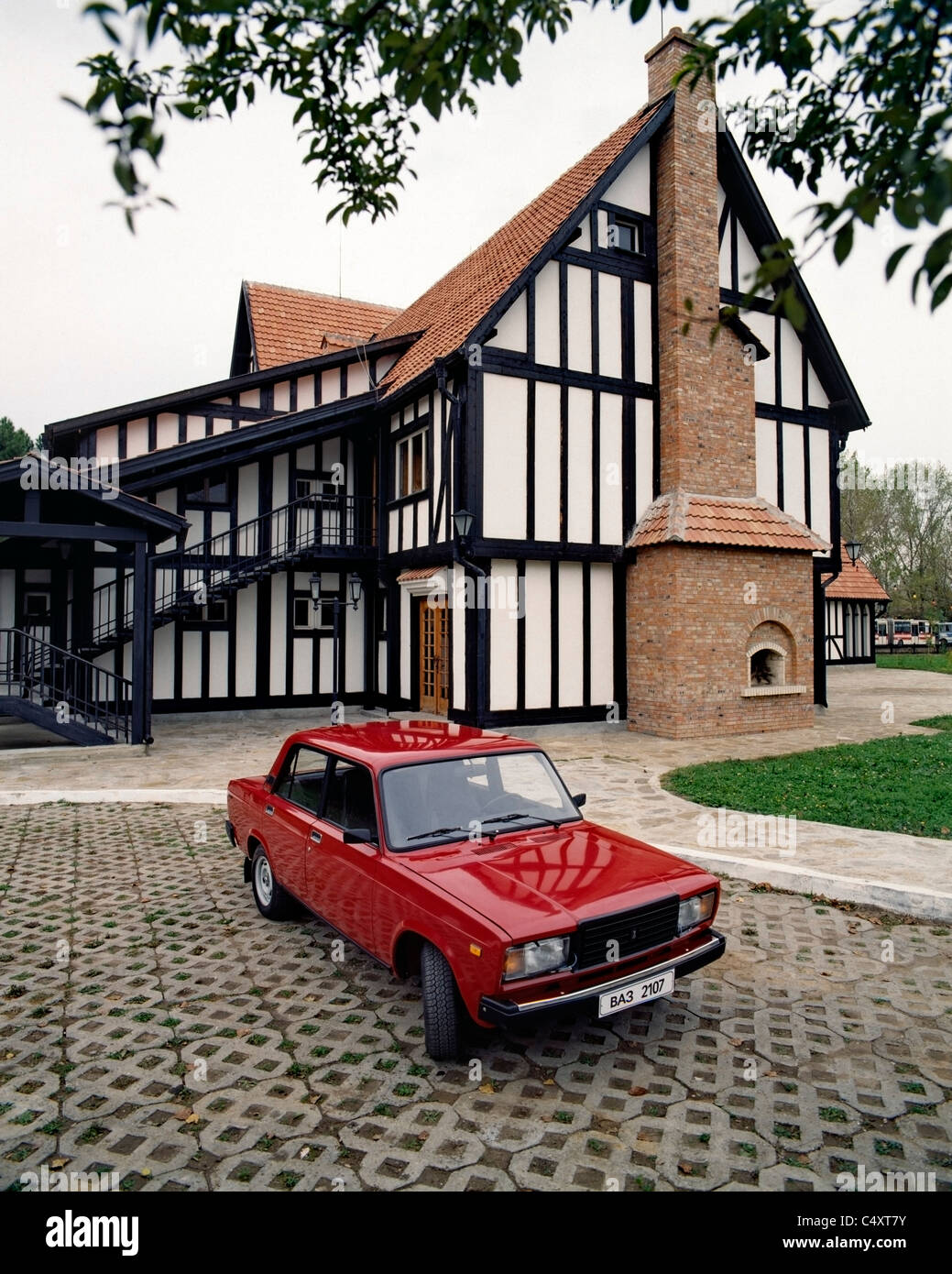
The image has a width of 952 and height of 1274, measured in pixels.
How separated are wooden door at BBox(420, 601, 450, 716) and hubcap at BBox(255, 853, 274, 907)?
8734 mm

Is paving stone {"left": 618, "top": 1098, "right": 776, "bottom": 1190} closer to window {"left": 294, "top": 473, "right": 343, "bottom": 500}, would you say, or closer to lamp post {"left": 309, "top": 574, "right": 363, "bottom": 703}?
lamp post {"left": 309, "top": 574, "right": 363, "bottom": 703}

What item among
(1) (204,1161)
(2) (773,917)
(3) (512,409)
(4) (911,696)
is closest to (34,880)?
(1) (204,1161)

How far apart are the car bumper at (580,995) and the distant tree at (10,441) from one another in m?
→ 42.5

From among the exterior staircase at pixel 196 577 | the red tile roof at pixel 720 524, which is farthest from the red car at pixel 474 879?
the exterior staircase at pixel 196 577

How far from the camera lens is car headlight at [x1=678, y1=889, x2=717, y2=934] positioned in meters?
3.94

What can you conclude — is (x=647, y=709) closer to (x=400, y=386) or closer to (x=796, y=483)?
(x=796, y=483)

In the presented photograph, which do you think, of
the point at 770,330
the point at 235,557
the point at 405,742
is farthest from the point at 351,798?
the point at 770,330

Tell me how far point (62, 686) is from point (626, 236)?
13.9 m

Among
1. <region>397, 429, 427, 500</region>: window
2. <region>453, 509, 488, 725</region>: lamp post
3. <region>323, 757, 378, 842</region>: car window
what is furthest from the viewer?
<region>397, 429, 427, 500</region>: window

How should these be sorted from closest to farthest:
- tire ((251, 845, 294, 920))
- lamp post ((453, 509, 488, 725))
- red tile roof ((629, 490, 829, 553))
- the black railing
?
tire ((251, 845, 294, 920)), the black railing, lamp post ((453, 509, 488, 725)), red tile roof ((629, 490, 829, 553))

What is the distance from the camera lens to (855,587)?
32.7m

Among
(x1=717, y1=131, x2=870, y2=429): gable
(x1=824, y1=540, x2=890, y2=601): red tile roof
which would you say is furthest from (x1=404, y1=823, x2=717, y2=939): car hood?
(x1=824, y1=540, x2=890, y2=601): red tile roof

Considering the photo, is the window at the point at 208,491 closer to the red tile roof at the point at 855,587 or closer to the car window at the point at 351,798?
the car window at the point at 351,798
